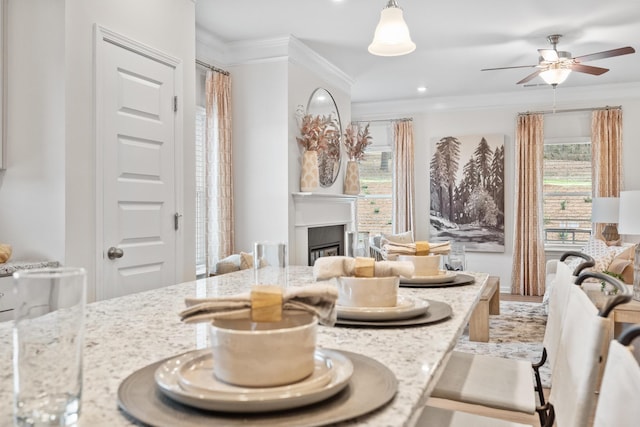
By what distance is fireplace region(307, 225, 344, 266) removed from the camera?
534cm

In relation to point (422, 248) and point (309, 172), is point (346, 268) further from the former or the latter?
point (309, 172)

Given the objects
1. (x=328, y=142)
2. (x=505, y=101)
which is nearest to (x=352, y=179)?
(x=328, y=142)

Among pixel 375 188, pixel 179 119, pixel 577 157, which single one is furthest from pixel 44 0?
pixel 577 157

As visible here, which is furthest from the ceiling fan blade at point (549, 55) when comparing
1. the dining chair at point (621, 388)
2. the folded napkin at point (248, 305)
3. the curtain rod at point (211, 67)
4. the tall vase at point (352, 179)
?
the folded napkin at point (248, 305)

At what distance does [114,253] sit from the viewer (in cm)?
288

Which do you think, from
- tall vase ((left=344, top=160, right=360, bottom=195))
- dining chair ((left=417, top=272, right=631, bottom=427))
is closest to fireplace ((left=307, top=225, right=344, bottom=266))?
tall vase ((left=344, top=160, right=360, bottom=195))

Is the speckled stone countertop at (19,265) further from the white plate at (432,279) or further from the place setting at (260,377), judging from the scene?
the place setting at (260,377)

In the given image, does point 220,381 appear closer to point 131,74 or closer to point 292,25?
point 131,74

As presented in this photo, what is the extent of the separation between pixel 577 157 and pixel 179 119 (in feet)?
18.1

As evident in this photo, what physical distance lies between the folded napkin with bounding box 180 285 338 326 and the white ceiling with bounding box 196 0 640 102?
360cm

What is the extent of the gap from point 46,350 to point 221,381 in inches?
8.3

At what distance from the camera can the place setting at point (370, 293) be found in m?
1.11

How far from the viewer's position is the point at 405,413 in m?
0.64

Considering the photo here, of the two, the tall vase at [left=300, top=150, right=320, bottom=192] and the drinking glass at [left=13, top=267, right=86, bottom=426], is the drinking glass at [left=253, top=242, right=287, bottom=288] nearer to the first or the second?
the drinking glass at [left=13, top=267, right=86, bottom=426]
